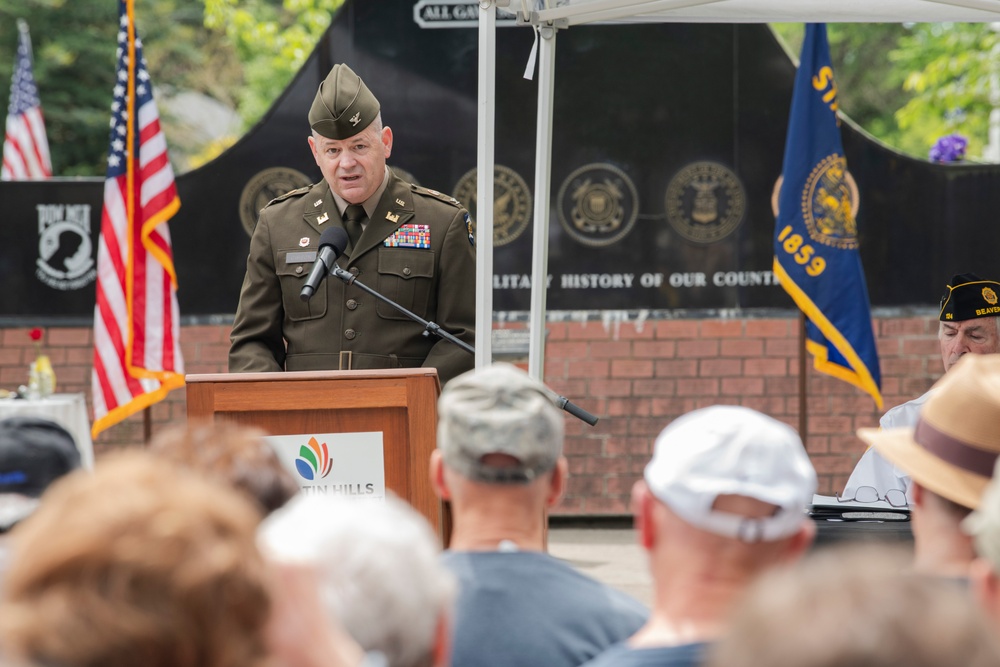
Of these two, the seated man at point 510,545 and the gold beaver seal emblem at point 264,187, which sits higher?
the gold beaver seal emblem at point 264,187

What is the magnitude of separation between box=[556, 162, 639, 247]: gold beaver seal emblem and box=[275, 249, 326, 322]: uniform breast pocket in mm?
3416

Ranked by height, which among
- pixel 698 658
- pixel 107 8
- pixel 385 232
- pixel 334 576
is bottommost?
pixel 698 658

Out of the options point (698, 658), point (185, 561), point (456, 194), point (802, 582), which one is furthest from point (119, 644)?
point (456, 194)

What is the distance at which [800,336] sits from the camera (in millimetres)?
7531

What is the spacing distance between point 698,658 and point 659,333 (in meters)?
5.94

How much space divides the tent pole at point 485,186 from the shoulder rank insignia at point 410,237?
14.8 inches

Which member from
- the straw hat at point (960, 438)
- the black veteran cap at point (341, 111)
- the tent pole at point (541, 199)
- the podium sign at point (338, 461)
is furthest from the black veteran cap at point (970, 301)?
the straw hat at point (960, 438)

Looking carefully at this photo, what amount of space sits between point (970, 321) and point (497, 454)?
3084mm

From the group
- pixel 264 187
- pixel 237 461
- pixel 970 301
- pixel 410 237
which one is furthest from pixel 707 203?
pixel 237 461

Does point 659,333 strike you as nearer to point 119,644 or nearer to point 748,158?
point 748,158

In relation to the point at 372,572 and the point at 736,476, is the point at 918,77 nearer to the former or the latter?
the point at 736,476

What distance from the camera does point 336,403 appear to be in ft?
11.7

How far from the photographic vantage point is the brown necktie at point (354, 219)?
451 cm

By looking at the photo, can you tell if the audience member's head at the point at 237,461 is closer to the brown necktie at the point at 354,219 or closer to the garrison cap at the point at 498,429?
the garrison cap at the point at 498,429
